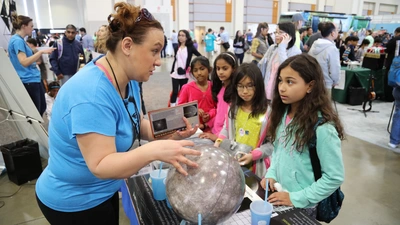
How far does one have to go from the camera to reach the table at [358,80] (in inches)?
251

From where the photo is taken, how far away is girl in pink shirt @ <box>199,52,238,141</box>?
257cm

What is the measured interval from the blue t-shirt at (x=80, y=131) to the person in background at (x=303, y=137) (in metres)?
0.78

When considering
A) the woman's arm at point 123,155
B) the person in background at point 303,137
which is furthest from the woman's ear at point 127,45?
the person in background at point 303,137

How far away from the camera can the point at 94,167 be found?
93cm

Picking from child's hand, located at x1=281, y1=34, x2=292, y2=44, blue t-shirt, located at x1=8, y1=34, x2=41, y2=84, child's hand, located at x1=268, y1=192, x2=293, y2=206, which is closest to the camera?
child's hand, located at x1=268, y1=192, x2=293, y2=206

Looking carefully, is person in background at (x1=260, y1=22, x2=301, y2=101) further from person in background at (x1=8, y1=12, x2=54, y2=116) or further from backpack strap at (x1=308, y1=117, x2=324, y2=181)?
person in background at (x1=8, y1=12, x2=54, y2=116)

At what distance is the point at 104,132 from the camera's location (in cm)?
93

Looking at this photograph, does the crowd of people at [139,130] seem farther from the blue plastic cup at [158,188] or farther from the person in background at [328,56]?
the person in background at [328,56]

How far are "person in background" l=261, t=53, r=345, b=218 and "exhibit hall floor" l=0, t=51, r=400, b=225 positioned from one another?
141 cm

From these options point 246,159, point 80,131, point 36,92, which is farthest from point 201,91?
point 36,92

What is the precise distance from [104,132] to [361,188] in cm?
314

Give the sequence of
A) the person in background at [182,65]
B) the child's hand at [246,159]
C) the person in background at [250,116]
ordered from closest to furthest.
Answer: the child's hand at [246,159], the person in background at [250,116], the person in background at [182,65]

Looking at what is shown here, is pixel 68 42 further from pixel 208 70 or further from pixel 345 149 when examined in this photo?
pixel 345 149

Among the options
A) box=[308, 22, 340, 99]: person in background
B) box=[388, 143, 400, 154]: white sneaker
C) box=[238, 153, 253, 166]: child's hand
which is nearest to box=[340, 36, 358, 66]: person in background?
box=[308, 22, 340, 99]: person in background
